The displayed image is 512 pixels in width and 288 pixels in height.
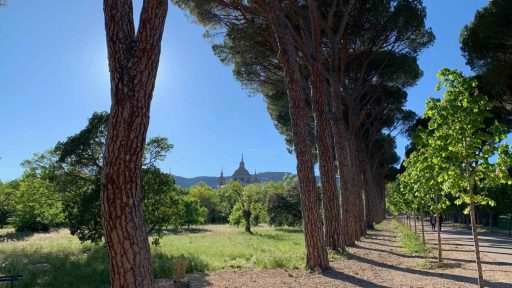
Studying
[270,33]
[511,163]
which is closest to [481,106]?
Answer: [511,163]

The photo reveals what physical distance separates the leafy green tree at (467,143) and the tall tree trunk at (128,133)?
560 cm

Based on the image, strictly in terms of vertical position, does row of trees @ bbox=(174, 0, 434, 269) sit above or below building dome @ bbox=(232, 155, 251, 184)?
below

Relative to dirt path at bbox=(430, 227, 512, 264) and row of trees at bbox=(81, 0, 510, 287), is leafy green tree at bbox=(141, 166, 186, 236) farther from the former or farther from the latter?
dirt path at bbox=(430, 227, 512, 264)

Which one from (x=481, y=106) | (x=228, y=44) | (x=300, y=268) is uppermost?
(x=228, y=44)

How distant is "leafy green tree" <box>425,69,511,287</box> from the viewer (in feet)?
23.6

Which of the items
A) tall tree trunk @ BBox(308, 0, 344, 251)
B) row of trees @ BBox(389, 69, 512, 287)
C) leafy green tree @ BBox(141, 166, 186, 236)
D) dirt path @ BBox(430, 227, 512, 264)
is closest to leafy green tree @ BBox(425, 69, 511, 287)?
row of trees @ BBox(389, 69, 512, 287)

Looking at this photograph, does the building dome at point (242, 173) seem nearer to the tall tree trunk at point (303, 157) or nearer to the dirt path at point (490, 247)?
the dirt path at point (490, 247)

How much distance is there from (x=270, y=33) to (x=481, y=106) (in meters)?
8.95

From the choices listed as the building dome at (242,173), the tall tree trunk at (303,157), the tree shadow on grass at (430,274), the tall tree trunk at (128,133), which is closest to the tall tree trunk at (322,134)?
the tree shadow on grass at (430,274)

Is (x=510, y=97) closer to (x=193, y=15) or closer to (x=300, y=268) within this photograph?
(x=300, y=268)

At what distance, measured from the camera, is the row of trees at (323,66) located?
11117 millimetres

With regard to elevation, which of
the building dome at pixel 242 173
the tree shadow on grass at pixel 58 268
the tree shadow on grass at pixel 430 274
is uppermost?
the building dome at pixel 242 173

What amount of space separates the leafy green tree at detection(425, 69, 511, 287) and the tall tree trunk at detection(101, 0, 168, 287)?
220 inches

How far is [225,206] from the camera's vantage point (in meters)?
70.8
